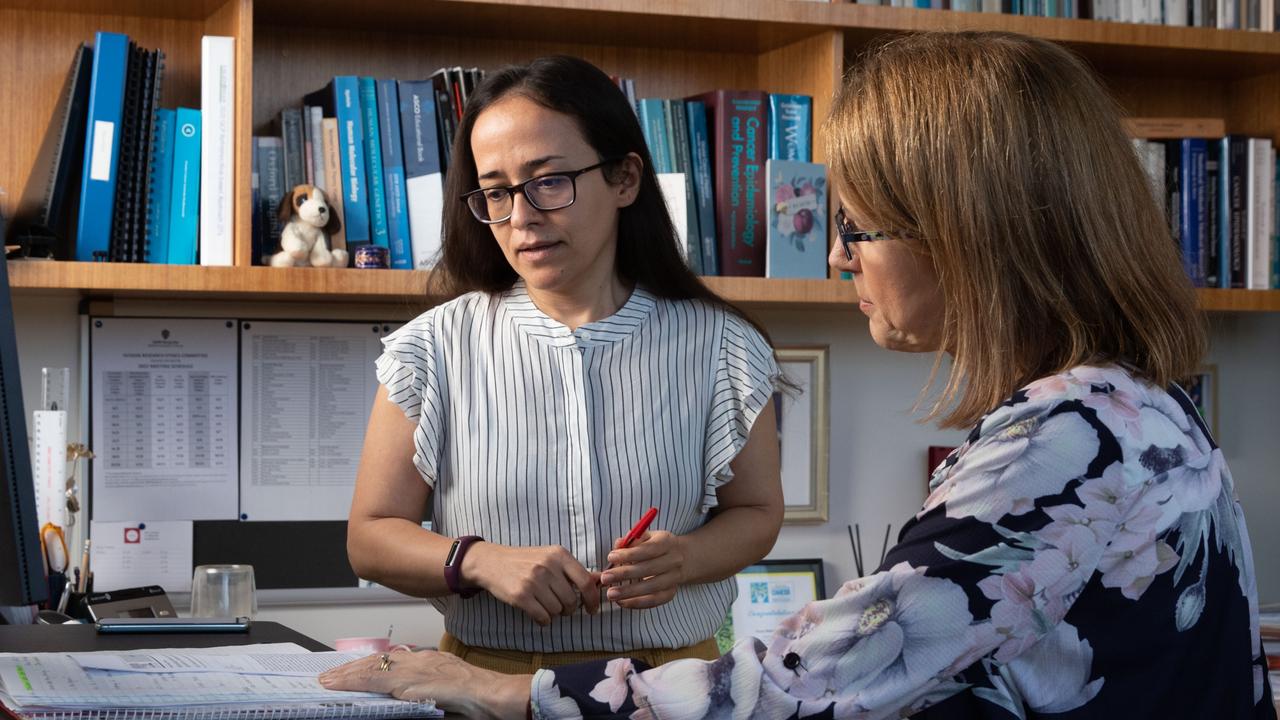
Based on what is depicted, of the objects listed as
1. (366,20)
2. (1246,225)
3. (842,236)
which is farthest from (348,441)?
(1246,225)

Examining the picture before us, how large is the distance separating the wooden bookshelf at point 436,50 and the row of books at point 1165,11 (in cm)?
5

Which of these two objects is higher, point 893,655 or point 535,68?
point 535,68

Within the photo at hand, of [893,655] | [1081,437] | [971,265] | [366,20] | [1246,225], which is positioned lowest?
[893,655]

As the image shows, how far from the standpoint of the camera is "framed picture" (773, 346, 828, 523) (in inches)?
91.4

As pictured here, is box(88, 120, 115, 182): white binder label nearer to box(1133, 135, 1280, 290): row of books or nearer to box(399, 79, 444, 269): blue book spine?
box(399, 79, 444, 269): blue book spine

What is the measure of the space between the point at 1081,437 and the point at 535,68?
884 millimetres

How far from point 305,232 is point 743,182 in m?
0.69

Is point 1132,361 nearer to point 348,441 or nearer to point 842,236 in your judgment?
point 842,236

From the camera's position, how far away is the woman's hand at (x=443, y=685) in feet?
2.96

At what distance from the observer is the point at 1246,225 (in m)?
2.28

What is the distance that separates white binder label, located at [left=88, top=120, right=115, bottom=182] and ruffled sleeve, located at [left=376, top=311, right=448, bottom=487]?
0.62m

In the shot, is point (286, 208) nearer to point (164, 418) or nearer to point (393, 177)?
point (393, 177)

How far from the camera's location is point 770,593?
7.51 ft

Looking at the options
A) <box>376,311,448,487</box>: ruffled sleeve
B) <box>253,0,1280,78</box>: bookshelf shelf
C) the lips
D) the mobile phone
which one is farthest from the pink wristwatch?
<box>253,0,1280,78</box>: bookshelf shelf
